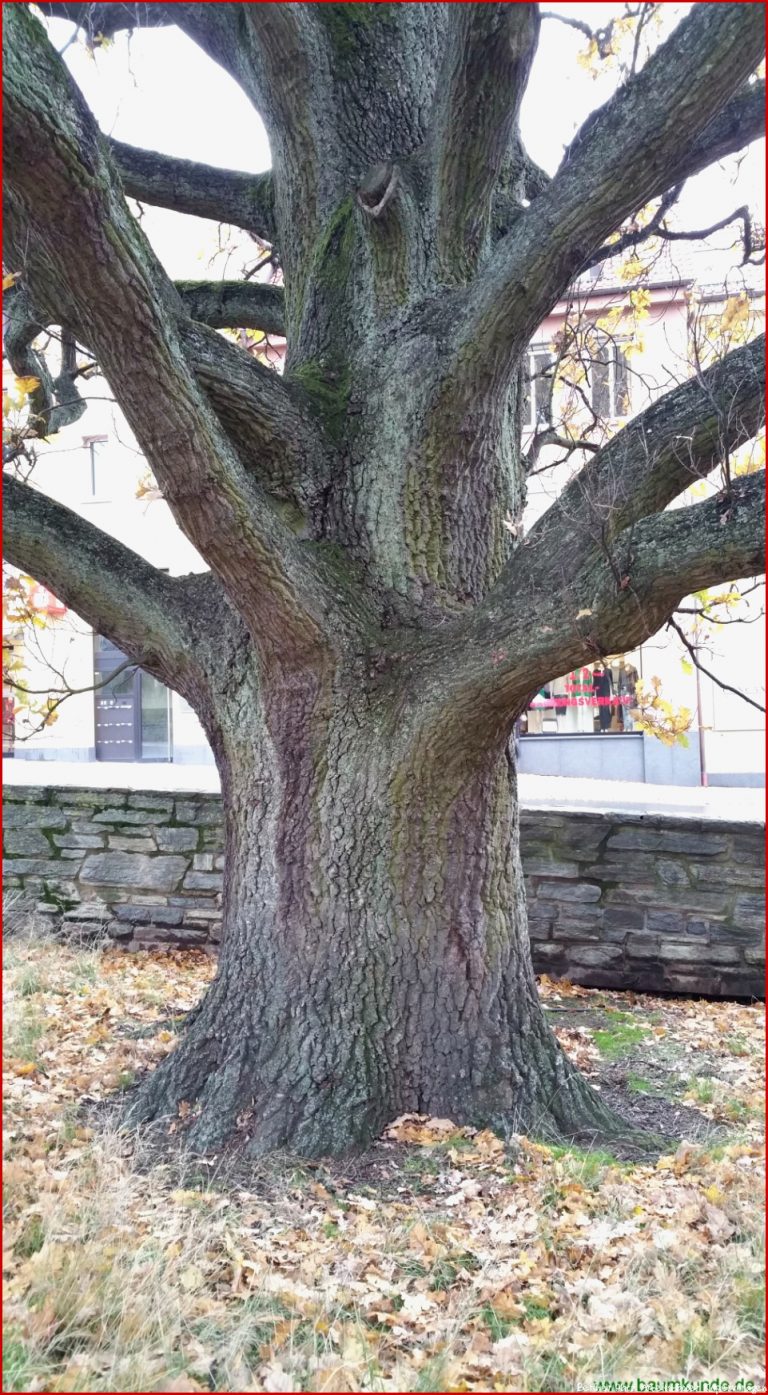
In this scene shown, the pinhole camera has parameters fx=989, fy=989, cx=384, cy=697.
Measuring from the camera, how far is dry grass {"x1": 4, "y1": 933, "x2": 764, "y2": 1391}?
7.33 feet

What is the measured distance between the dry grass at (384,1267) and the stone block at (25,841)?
11.5ft

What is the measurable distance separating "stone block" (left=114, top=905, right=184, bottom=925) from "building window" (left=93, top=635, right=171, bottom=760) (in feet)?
42.0

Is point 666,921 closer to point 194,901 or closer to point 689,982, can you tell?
point 689,982

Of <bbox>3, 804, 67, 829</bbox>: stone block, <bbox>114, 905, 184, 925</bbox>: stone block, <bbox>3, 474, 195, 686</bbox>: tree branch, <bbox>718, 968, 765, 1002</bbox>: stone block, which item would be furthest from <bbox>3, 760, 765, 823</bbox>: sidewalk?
<bbox>3, 474, 195, 686</bbox>: tree branch

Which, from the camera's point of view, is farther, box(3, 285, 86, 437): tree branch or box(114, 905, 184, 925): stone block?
box(114, 905, 184, 925): stone block

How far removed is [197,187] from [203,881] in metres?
4.13

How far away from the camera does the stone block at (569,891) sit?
5879mm

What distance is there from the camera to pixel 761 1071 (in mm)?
4441

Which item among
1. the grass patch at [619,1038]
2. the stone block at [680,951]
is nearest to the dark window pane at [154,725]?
the stone block at [680,951]

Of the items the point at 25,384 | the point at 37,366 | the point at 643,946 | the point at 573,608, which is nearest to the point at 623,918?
the point at 643,946

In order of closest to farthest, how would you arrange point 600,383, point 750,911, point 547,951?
point 750,911 → point 547,951 → point 600,383

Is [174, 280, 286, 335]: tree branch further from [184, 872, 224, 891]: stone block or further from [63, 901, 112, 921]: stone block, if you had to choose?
[63, 901, 112, 921]: stone block

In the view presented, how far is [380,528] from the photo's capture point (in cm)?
378

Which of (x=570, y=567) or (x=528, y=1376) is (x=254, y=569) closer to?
(x=570, y=567)
